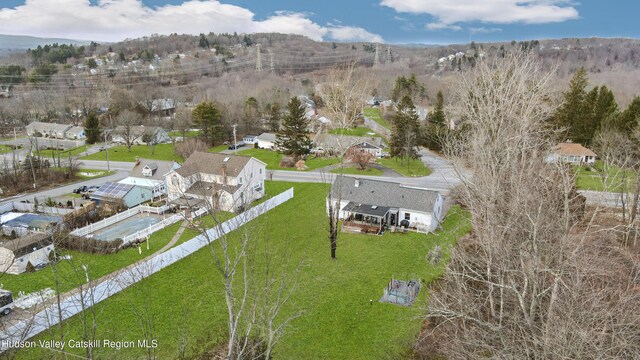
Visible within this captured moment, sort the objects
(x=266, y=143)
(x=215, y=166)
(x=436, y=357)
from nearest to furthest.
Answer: (x=436, y=357) < (x=215, y=166) < (x=266, y=143)

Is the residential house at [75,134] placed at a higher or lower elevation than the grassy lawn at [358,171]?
higher

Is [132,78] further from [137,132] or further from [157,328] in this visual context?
[157,328]

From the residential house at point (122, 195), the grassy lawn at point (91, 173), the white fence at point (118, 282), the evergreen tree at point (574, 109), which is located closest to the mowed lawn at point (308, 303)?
the white fence at point (118, 282)

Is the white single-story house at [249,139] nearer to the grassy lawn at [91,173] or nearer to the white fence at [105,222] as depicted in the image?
the grassy lawn at [91,173]

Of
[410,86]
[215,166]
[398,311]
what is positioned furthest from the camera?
[410,86]

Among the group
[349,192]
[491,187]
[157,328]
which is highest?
[491,187]

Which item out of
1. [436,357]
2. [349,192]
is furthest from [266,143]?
[436,357]
